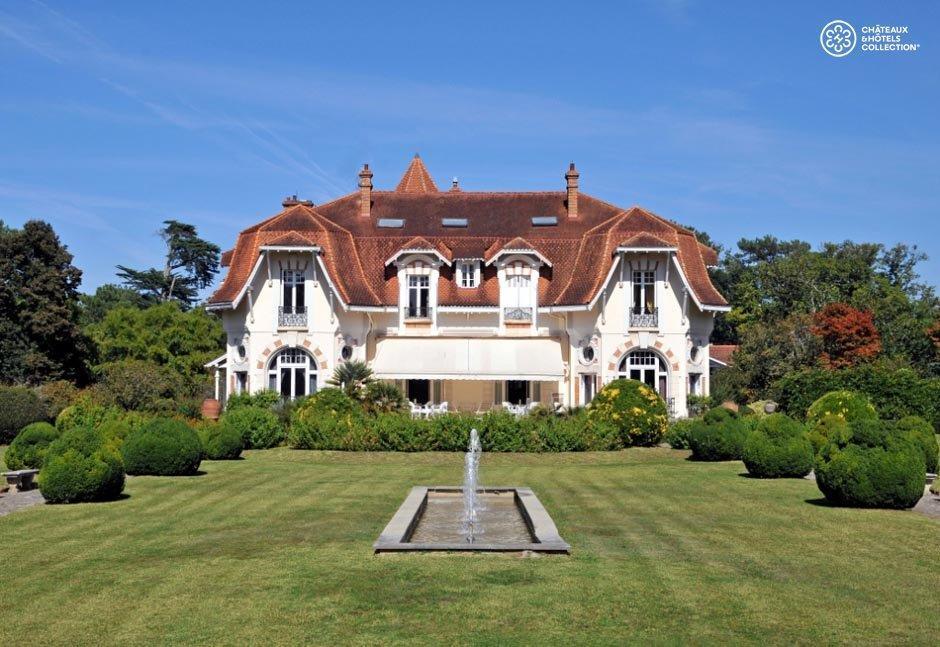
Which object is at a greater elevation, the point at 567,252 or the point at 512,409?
the point at 567,252

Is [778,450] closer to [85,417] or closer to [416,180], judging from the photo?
[85,417]

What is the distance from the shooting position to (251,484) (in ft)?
74.4

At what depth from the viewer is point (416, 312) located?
4103cm

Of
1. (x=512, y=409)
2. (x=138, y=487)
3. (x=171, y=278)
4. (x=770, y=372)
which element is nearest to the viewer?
(x=138, y=487)

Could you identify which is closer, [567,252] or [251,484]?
[251,484]

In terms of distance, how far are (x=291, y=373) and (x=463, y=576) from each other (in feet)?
94.2

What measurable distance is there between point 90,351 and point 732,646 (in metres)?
43.9

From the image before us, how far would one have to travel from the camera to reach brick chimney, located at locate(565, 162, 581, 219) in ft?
144

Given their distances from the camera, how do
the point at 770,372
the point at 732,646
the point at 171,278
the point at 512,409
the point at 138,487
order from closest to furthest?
the point at 732,646
the point at 138,487
the point at 512,409
the point at 770,372
the point at 171,278

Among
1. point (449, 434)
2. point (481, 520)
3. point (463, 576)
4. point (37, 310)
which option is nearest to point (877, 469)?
point (481, 520)

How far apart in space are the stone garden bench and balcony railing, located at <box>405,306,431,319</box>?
20358 mm

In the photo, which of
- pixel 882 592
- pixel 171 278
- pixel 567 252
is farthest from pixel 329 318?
pixel 171 278

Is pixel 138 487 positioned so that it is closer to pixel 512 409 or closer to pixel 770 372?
pixel 512 409

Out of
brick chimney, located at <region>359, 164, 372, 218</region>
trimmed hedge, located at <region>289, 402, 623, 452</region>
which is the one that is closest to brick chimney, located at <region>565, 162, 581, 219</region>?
brick chimney, located at <region>359, 164, 372, 218</region>
